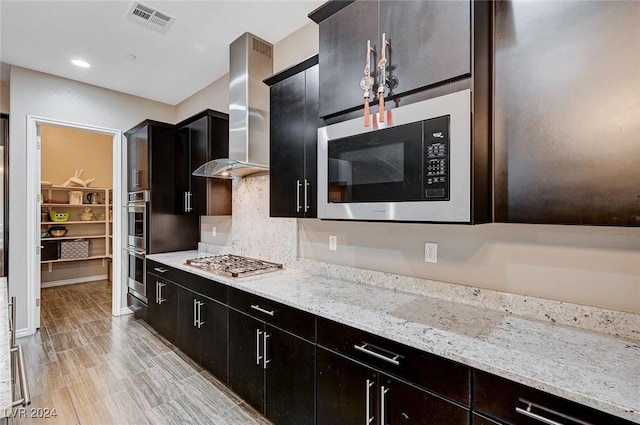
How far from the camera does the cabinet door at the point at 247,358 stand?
1990mm

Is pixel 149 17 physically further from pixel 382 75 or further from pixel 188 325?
pixel 188 325

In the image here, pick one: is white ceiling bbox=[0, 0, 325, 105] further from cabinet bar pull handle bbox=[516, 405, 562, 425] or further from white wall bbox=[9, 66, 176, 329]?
cabinet bar pull handle bbox=[516, 405, 562, 425]

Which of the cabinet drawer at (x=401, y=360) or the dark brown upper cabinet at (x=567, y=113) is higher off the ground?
the dark brown upper cabinet at (x=567, y=113)

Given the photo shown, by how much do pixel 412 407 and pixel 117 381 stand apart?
8.07ft

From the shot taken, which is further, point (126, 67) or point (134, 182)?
point (134, 182)

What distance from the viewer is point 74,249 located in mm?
5703

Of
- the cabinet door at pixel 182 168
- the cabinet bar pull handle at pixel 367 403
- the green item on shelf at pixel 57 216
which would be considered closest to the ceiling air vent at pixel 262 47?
the cabinet door at pixel 182 168

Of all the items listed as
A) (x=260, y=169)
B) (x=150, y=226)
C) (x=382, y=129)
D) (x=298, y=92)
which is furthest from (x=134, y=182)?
(x=382, y=129)

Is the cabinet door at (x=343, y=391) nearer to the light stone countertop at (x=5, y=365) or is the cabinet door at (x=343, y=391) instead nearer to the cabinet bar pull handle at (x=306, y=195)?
the cabinet bar pull handle at (x=306, y=195)

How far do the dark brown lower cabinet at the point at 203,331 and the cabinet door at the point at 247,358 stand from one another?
0.40ft

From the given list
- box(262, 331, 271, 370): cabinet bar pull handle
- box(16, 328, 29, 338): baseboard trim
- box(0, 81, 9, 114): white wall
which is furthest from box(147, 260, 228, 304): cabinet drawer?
box(0, 81, 9, 114): white wall

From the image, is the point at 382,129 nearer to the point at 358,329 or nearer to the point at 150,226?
the point at 358,329

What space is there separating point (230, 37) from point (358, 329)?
268 cm

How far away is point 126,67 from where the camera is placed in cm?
330
